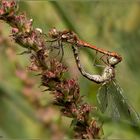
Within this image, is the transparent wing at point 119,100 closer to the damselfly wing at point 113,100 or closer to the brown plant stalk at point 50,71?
the damselfly wing at point 113,100

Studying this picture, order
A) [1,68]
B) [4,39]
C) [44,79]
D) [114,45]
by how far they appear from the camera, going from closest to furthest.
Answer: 1. [44,79]
2. [4,39]
3. [114,45]
4. [1,68]

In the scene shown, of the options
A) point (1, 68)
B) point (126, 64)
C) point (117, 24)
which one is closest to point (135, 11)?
point (117, 24)

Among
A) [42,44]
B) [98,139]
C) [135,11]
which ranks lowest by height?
[98,139]

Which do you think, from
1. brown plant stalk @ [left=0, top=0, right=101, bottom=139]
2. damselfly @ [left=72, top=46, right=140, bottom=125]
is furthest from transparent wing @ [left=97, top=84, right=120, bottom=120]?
brown plant stalk @ [left=0, top=0, right=101, bottom=139]

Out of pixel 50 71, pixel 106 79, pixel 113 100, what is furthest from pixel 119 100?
pixel 50 71

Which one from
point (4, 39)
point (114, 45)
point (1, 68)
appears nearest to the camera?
point (4, 39)

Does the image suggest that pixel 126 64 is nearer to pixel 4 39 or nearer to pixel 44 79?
pixel 4 39

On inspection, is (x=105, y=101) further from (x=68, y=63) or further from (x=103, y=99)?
(x=68, y=63)

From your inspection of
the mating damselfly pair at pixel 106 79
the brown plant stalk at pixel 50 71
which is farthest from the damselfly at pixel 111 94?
the brown plant stalk at pixel 50 71
